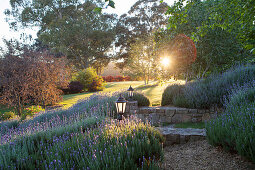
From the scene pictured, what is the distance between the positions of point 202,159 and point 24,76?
353 inches

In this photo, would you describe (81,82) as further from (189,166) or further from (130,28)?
(189,166)

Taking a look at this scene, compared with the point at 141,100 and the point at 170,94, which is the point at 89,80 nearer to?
the point at 141,100

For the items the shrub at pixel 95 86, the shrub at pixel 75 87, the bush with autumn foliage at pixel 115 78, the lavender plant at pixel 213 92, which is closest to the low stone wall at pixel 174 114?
the lavender plant at pixel 213 92

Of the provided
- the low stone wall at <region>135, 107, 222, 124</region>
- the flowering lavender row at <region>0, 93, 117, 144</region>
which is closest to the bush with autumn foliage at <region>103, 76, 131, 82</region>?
Answer: the flowering lavender row at <region>0, 93, 117, 144</region>

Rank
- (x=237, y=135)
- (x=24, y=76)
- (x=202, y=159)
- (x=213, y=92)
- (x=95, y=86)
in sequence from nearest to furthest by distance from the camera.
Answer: (x=237, y=135) < (x=202, y=159) < (x=213, y=92) < (x=24, y=76) < (x=95, y=86)

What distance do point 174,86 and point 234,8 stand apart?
3.56 m

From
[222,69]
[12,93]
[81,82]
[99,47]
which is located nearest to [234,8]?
[222,69]

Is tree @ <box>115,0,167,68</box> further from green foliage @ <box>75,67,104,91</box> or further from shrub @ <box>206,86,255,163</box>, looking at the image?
shrub @ <box>206,86,255,163</box>

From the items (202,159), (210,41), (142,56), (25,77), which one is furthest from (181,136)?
(142,56)

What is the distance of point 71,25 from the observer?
24.8 m

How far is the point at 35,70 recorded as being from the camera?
31.0 ft

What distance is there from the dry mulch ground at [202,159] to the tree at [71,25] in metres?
22.4

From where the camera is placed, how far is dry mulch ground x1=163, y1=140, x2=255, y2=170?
9.05ft

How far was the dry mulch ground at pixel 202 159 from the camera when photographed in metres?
2.76
